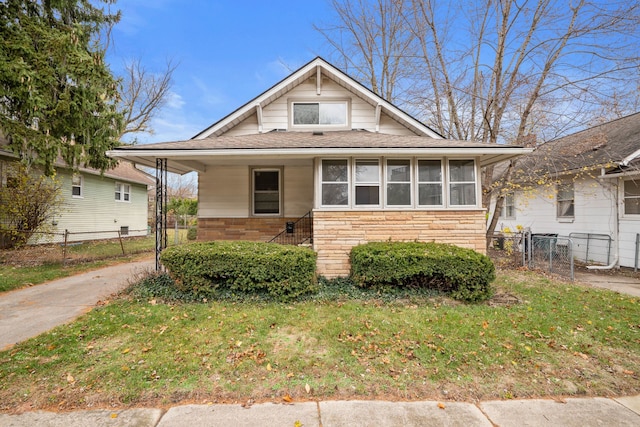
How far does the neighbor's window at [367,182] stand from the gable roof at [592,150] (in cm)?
711

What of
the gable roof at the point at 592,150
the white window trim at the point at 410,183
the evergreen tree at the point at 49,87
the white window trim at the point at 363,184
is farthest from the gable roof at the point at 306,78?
the gable roof at the point at 592,150

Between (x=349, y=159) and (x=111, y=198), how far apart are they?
53.6 feet

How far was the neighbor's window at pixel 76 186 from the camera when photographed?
14478 millimetres

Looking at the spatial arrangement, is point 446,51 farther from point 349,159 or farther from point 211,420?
point 211,420

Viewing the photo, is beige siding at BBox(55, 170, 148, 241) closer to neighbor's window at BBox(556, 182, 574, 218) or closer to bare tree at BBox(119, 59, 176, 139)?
bare tree at BBox(119, 59, 176, 139)

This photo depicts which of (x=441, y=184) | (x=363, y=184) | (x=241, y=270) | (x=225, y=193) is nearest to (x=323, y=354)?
(x=241, y=270)

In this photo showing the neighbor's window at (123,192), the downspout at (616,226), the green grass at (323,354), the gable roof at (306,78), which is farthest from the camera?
the neighbor's window at (123,192)

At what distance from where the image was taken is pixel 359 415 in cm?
283

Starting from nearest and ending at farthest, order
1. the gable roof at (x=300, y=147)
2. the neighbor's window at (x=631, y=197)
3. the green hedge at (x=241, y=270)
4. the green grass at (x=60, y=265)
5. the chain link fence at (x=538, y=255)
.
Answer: the green hedge at (x=241, y=270), the gable roof at (x=300, y=147), the green grass at (x=60, y=265), the chain link fence at (x=538, y=255), the neighbor's window at (x=631, y=197)

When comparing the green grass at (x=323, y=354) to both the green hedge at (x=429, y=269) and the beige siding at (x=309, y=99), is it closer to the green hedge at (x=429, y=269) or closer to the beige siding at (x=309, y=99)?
the green hedge at (x=429, y=269)

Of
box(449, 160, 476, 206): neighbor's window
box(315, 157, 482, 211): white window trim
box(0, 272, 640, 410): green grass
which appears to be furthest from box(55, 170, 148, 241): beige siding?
box(449, 160, 476, 206): neighbor's window

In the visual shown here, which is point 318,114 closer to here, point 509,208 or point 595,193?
point 595,193

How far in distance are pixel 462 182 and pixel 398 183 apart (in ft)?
5.37

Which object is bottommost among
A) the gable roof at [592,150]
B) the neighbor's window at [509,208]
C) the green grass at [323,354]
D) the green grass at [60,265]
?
the green grass at [323,354]
